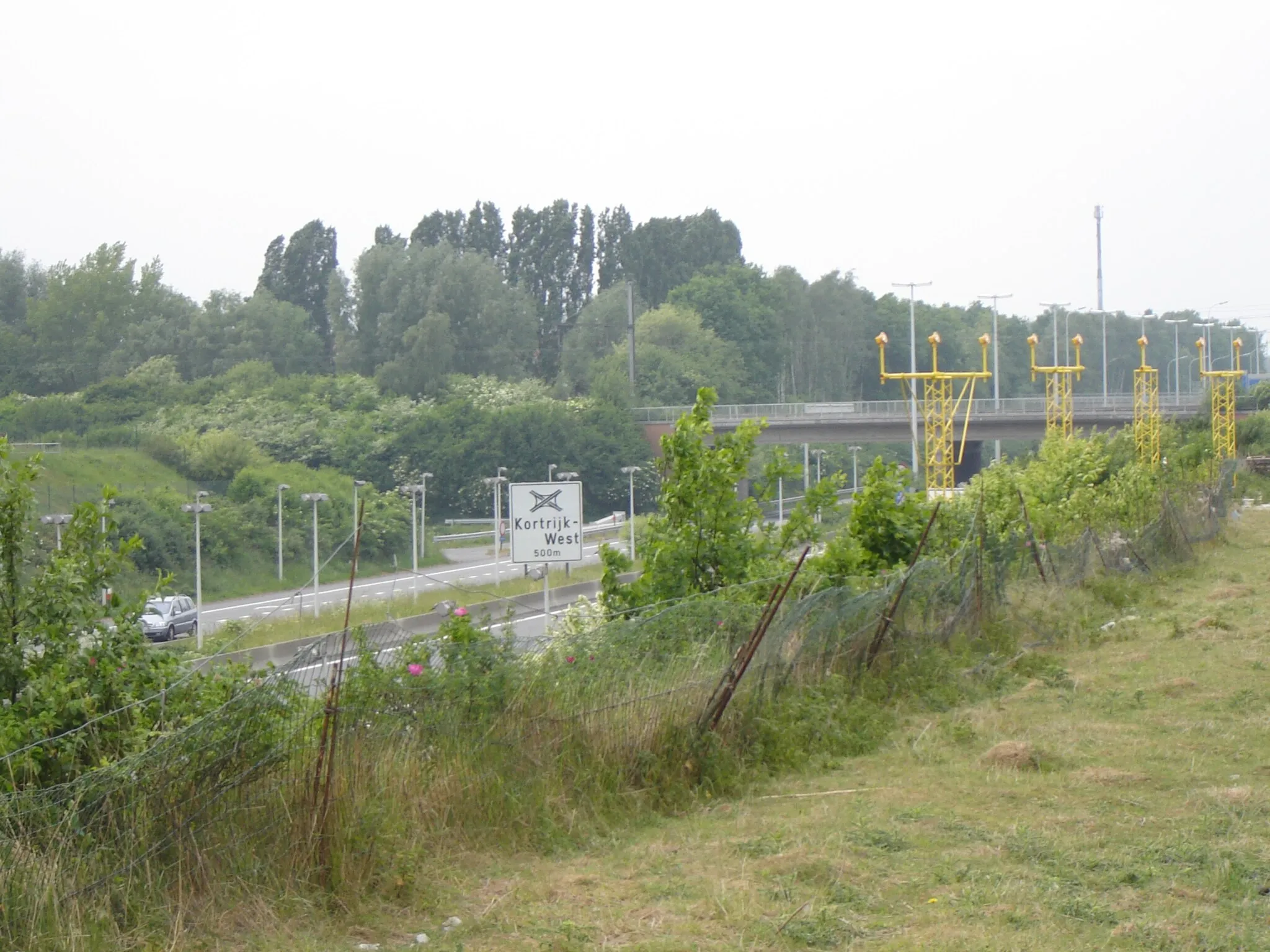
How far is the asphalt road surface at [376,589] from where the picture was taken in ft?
149

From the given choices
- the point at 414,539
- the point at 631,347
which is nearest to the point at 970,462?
the point at 631,347

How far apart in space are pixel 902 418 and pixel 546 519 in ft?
173

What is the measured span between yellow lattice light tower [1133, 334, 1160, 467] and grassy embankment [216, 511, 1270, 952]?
36151 mm

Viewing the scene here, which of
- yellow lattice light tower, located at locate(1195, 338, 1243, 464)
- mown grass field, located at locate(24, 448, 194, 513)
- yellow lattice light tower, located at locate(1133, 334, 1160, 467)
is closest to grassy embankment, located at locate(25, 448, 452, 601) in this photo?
mown grass field, located at locate(24, 448, 194, 513)

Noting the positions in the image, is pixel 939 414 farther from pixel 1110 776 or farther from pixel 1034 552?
pixel 1110 776

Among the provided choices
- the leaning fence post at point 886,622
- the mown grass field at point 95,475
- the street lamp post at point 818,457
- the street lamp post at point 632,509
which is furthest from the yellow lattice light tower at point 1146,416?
the mown grass field at point 95,475

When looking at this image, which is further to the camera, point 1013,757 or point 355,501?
point 355,501

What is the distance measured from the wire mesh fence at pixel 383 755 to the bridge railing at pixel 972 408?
5977 cm

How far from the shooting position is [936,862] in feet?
23.5

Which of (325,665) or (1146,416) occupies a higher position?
(1146,416)

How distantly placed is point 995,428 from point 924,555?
190 feet

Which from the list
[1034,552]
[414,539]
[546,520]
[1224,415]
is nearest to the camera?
[1034,552]

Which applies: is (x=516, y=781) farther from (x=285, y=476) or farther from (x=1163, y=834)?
(x=285, y=476)

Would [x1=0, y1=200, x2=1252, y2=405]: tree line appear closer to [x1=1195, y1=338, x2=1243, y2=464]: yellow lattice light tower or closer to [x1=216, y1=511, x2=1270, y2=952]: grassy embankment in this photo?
[x1=1195, y1=338, x2=1243, y2=464]: yellow lattice light tower
